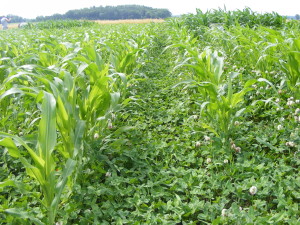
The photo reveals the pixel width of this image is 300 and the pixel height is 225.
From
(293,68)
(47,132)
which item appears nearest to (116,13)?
(293,68)

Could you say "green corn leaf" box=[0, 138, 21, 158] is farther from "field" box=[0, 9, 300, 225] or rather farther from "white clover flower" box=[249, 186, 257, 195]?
"white clover flower" box=[249, 186, 257, 195]

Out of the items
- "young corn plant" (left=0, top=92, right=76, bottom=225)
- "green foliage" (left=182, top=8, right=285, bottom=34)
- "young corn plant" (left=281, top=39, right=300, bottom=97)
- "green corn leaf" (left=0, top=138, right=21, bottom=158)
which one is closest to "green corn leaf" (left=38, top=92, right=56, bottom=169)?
"young corn plant" (left=0, top=92, right=76, bottom=225)

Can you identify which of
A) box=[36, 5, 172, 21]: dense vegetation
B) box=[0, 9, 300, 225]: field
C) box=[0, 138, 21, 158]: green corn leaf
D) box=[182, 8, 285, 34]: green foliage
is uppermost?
box=[36, 5, 172, 21]: dense vegetation

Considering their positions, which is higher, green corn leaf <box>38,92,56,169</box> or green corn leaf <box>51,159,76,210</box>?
green corn leaf <box>38,92,56,169</box>

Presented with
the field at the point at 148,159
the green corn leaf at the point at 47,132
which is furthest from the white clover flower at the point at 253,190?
the green corn leaf at the point at 47,132

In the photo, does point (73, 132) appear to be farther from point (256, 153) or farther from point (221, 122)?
point (256, 153)

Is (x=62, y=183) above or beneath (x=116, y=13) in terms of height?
beneath

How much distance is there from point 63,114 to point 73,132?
169mm

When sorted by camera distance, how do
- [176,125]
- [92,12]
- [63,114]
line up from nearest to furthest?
[63,114] → [176,125] → [92,12]

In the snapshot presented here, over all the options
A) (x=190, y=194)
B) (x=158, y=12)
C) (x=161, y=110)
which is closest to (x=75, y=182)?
(x=190, y=194)

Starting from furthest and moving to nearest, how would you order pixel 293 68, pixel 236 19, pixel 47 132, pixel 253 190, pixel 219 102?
pixel 236 19
pixel 293 68
pixel 219 102
pixel 253 190
pixel 47 132

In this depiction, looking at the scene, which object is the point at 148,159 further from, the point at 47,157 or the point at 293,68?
the point at 293,68

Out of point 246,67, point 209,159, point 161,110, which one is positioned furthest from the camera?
point 246,67

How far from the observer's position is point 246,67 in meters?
4.29
